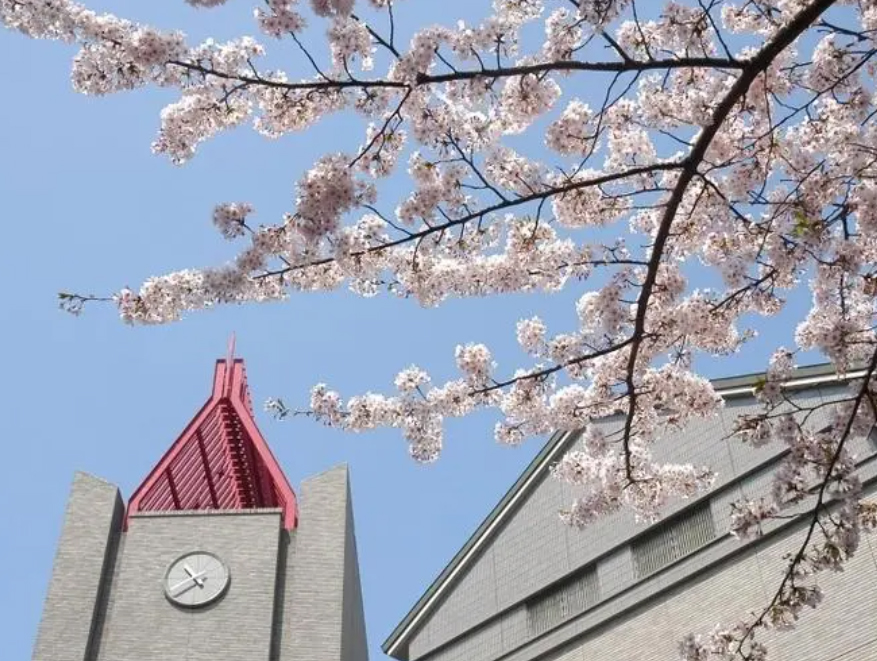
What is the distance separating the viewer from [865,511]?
6.41 meters

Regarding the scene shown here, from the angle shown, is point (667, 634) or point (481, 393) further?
point (667, 634)

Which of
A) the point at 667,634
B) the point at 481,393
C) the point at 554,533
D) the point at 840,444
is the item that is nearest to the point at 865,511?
the point at 840,444

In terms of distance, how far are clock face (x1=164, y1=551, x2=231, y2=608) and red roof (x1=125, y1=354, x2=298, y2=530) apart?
5.88ft

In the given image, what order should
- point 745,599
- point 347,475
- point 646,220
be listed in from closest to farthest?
point 646,220
point 745,599
point 347,475

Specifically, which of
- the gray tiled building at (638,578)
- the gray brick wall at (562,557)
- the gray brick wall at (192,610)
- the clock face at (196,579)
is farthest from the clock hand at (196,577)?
the gray brick wall at (562,557)

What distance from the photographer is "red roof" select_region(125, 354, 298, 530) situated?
21.2m

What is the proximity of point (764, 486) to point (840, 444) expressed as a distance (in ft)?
31.2

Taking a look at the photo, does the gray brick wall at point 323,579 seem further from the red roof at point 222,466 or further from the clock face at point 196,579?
the clock face at point 196,579

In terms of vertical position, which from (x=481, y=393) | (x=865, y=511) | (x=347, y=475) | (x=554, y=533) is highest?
(x=347, y=475)

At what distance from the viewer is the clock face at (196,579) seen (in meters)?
18.6

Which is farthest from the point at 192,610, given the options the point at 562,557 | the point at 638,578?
the point at 638,578

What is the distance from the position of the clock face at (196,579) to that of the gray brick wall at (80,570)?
1.28 metres

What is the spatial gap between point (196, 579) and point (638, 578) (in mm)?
7786

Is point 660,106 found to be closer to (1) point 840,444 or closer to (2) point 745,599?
(1) point 840,444
